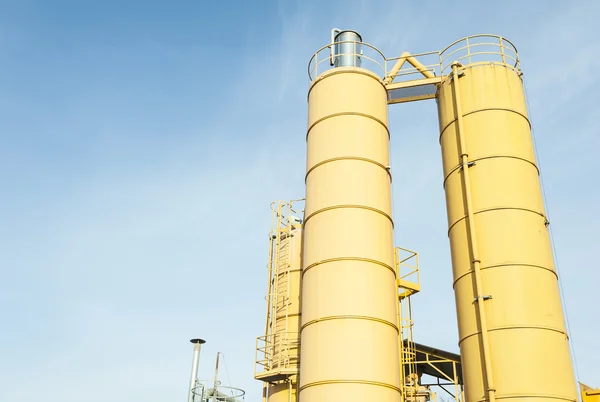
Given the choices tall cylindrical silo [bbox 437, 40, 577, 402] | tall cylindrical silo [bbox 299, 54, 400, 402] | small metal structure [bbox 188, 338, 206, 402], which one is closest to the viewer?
tall cylindrical silo [bbox 299, 54, 400, 402]

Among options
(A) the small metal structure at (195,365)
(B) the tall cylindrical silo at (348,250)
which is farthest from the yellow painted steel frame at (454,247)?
(A) the small metal structure at (195,365)

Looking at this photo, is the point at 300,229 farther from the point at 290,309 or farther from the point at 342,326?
the point at 342,326

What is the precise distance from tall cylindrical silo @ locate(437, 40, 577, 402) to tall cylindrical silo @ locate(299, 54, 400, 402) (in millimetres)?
2219

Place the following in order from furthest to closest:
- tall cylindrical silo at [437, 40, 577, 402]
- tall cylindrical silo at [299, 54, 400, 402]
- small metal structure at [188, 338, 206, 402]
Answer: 1. small metal structure at [188, 338, 206, 402]
2. tall cylindrical silo at [437, 40, 577, 402]
3. tall cylindrical silo at [299, 54, 400, 402]

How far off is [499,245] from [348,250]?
4.34 m

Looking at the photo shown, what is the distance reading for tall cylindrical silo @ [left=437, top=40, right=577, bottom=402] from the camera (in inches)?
623

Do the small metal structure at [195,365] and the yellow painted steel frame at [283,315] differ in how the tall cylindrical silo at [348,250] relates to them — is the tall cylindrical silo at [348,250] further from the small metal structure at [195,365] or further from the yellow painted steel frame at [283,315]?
the small metal structure at [195,365]

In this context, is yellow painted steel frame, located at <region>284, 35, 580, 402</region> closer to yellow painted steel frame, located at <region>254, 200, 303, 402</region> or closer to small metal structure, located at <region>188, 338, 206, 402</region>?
yellow painted steel frame, located at <region>254, 200, 303, 402</region>

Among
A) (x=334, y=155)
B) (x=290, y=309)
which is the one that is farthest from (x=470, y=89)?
(x=290, y=309)

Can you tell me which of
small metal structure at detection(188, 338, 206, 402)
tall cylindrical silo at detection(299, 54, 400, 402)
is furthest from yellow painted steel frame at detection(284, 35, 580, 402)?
small metal structure at detection(188, 338, 206, 402)

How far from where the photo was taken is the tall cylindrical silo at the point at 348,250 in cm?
1538

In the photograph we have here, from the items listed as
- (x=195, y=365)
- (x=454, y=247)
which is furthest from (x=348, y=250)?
(x=195, y=365)

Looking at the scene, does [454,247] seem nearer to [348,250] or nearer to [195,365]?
[348,250]

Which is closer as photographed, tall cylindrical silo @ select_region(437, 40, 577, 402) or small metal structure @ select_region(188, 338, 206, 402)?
tall cylindrical silo @ select_region(437, 40, 577, 402)
